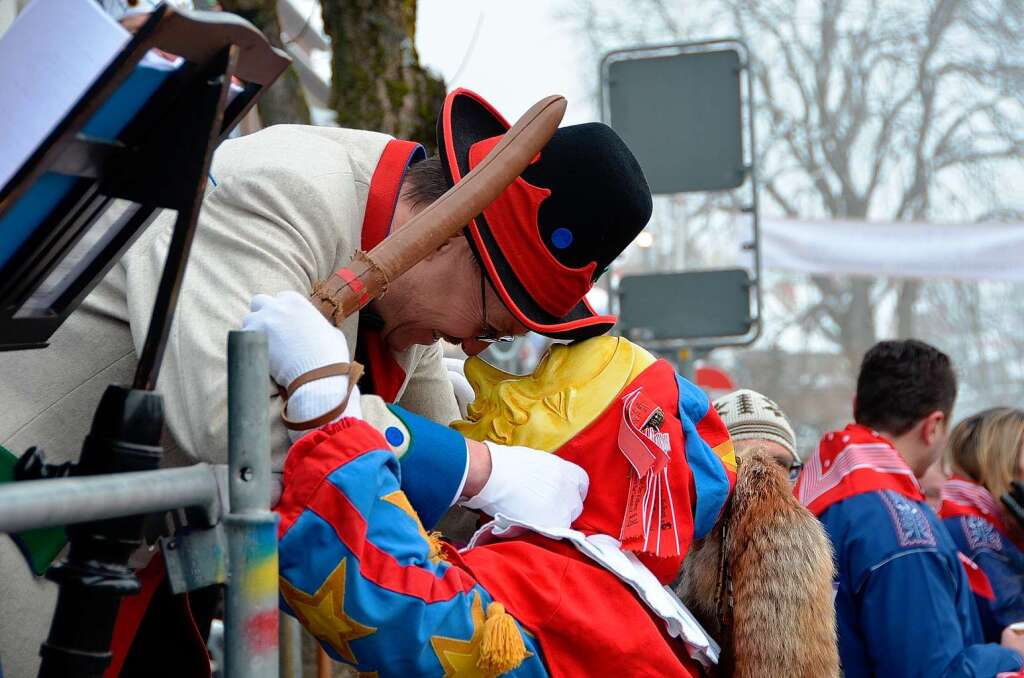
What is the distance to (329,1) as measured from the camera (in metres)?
3.54

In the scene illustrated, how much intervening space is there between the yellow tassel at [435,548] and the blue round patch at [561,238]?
503 mm

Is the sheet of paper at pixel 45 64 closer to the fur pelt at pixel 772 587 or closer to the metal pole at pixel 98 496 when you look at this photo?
the metal pole at pixel 98 496

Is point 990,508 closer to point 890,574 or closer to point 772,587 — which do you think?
point 890,574

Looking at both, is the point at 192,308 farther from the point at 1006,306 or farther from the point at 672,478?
the point at 1006,306

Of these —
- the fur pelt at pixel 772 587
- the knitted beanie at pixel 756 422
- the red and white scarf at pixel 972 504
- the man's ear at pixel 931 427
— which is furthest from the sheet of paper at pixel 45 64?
the red and white scarf at pixel 972 504

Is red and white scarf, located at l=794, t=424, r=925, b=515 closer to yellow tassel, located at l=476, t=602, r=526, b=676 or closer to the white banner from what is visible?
yellow tassel, located at l=476, t=602, r=526, b=676

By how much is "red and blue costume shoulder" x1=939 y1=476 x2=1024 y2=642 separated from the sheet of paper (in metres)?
3.12

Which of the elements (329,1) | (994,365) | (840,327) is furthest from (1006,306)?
(329,1)

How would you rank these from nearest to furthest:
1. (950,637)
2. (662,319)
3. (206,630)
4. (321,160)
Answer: (321,160) → (206,630) → (950,637) → (662,319)

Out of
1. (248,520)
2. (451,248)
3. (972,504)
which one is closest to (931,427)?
(972,504)

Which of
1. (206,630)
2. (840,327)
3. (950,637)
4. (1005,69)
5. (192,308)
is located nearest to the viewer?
(192,308)

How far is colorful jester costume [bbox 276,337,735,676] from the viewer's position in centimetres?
136

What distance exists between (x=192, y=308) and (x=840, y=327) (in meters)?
16.6

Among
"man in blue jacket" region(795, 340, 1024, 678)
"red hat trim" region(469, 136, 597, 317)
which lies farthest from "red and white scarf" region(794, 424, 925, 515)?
"red hat trim" region(469, 136, 597, 317)
